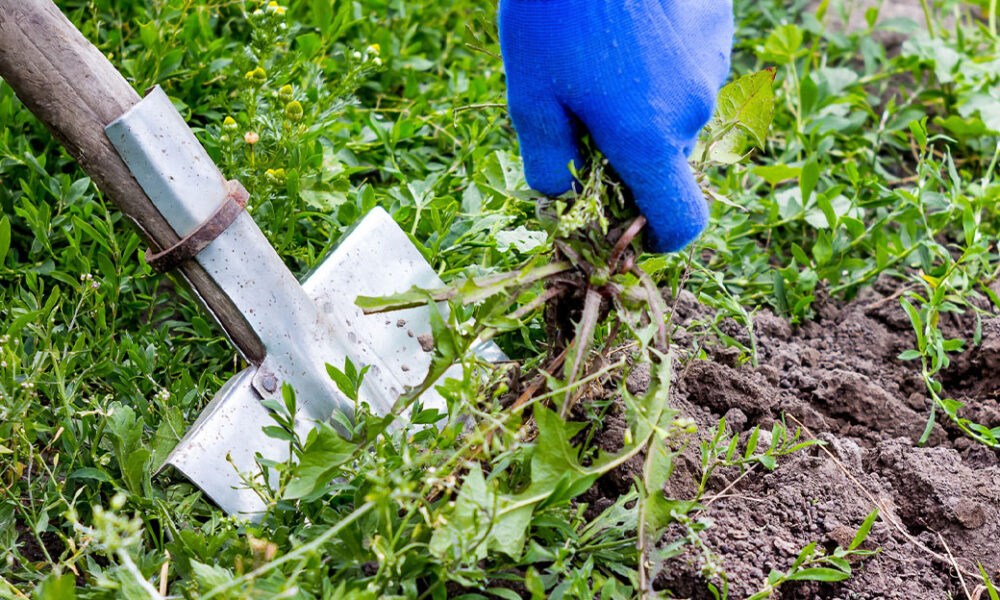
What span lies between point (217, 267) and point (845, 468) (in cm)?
115

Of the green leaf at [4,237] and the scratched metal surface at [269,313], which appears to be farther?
the green leaf at [4,237]

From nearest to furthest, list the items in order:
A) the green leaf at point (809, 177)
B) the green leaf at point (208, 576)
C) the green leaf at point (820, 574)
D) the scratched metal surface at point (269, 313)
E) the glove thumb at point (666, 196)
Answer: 1. the green leaf at point (208, 576)
2. the green leaf at point (820, 574)
3. the glove thumb at point (666, 196)
4. the scratched metal surface at point (269, 313)
5. the green leaf at point (809, 177)

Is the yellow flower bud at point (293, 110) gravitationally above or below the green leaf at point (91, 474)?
above

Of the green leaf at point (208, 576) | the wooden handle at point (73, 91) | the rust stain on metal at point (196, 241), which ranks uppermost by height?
the wooden handle at point (73, 91)

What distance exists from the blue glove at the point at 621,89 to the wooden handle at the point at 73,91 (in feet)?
2.12

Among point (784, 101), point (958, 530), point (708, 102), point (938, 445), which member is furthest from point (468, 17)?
point (958, 530)

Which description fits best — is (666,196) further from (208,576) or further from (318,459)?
(208,576)

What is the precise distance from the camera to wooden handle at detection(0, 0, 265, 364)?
1546 millimetres

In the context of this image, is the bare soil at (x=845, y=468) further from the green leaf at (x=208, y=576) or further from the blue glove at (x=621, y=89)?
the green leaf at (x=208, y=576)

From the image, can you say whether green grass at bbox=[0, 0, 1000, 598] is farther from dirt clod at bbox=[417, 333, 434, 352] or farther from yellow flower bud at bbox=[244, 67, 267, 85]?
dirt clod at bbox=[417, 333, 434, 352]

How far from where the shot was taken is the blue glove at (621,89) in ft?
4.75

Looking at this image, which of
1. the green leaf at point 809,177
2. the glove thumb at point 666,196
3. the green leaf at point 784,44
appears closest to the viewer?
the glove thumb at point 666,196

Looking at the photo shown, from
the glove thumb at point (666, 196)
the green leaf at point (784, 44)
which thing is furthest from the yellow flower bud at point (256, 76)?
the green leaf at point (784, 44)

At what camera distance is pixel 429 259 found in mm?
2064
